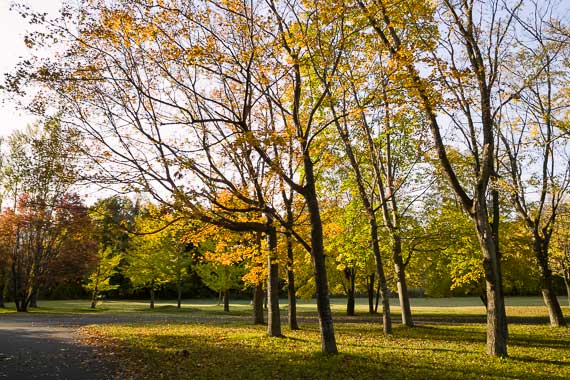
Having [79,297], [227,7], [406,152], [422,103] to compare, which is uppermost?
[227,7]

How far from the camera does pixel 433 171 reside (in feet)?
65.6

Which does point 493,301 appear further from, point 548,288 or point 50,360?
point 548,288

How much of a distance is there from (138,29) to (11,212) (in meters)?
30.2

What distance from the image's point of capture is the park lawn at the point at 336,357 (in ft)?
29.5

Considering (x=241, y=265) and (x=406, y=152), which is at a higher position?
(x=406, y=152)

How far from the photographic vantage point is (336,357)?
10.7 m

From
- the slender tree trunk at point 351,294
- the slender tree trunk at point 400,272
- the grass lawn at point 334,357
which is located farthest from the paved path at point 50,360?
the slender tree trunk at point 351,294

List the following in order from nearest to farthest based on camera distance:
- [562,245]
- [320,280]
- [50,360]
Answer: [50,360]
[320,280]
[562,245]

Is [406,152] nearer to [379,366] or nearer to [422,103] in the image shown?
[422,103]

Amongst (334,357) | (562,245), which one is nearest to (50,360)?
(334,357)

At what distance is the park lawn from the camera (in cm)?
900

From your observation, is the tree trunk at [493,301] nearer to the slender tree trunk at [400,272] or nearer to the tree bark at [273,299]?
the tree bark at [273,299]

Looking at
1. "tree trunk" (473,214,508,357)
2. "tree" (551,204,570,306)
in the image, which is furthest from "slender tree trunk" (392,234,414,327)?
"tree" (551,204,570,306)

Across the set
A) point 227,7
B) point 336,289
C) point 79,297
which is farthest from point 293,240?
point 79,297
